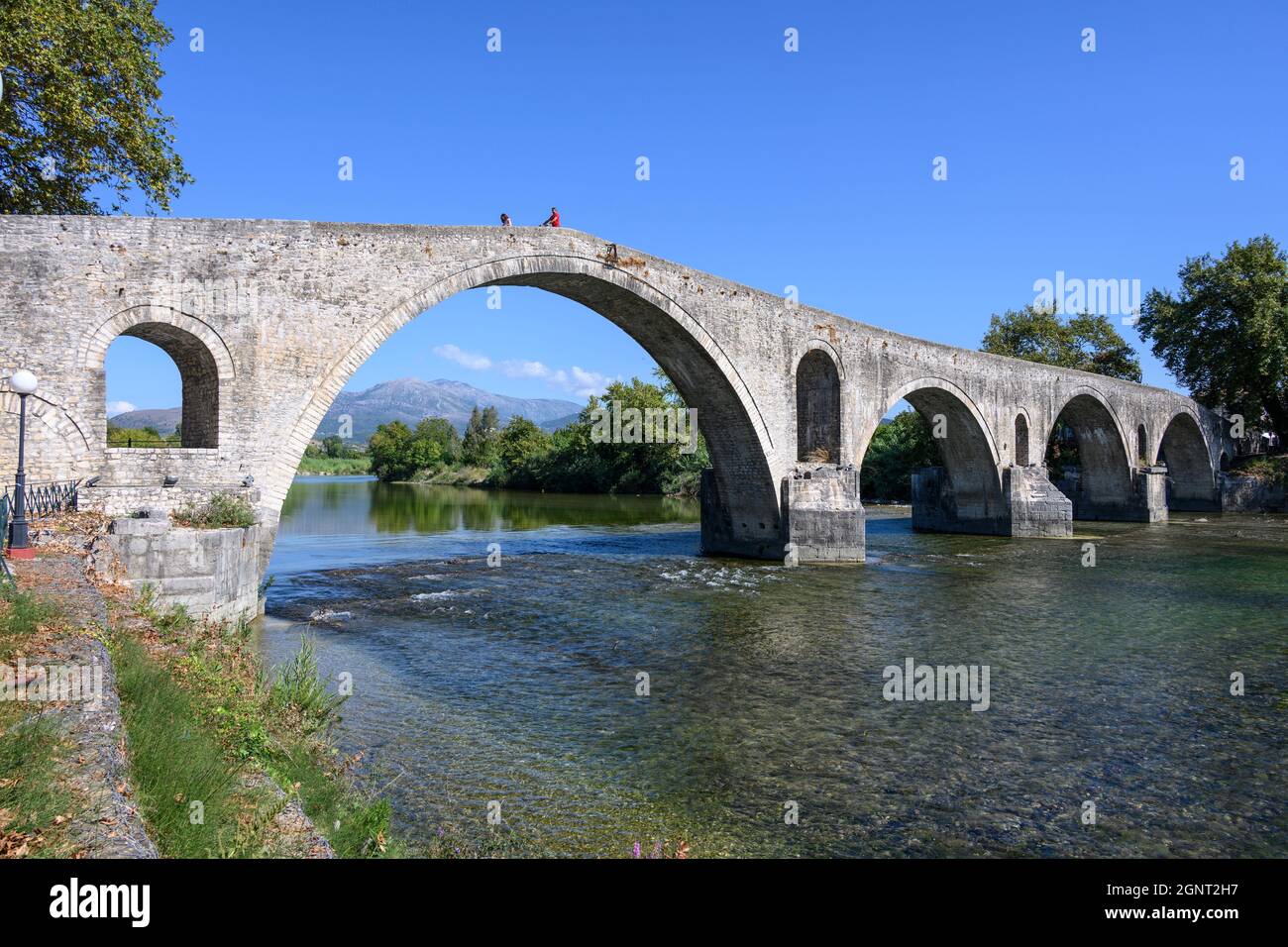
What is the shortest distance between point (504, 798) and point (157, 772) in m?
2.95

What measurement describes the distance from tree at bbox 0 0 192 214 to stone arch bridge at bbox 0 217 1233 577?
18.4ft

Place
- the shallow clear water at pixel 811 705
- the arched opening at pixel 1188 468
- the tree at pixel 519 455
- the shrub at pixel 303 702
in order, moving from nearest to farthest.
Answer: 1. the shallow clear water at pixel 811 705
2. the shrub at pixel 303 702
3. the arched opening at pixel 1188 468
4. the tree at pixel 519 455

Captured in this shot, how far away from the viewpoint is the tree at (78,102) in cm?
1544

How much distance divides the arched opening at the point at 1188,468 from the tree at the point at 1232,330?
3476mm

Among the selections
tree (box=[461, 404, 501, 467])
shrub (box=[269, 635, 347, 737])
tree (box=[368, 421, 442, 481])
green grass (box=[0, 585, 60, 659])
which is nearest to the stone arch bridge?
shrub (box=[269, 635, 347, 737])

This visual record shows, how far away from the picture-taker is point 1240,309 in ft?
146

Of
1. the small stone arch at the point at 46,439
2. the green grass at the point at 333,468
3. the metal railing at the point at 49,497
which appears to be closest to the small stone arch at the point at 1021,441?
the small stone arch at the point at 46,439

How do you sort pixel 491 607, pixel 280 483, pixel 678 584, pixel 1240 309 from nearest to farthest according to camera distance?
1. pixel 280 483
2. pixel 491 607
3. pixel 678 584
4. pixel 1240 309

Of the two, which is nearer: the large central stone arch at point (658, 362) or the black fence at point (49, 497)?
the black fence at point (49, 497)

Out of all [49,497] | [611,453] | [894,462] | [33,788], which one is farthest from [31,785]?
[611,453]

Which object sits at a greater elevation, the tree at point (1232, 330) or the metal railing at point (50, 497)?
the tree at point (1232, 330)

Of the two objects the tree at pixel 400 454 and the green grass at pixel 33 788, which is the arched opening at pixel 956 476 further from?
the tree at pixel 400 454
